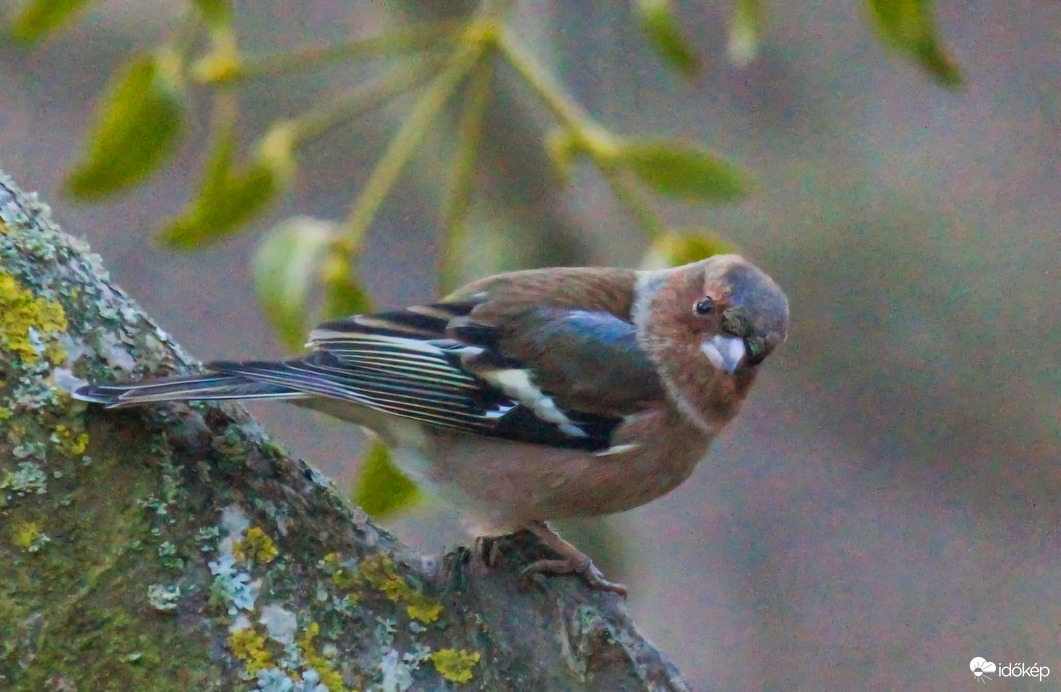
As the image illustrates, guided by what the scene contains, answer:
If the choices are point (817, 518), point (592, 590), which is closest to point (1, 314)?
point (592, 590)

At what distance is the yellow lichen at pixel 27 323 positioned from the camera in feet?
4.34

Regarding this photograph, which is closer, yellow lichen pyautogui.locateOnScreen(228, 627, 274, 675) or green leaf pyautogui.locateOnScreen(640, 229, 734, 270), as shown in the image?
yellow lichen pyautogui.locateOnScreen(228, 627, 274, 675)

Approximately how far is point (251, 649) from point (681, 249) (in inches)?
44.3

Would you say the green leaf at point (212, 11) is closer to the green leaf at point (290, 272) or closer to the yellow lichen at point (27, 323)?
the green leaf at point (290, 272)

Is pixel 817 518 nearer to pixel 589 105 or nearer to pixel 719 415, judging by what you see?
pixel 589 105

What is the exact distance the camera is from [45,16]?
1.75 m

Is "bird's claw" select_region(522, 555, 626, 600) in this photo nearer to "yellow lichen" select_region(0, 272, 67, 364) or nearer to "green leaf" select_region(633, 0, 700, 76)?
"yellow lichen" select_region(0, 272, 67, 364)

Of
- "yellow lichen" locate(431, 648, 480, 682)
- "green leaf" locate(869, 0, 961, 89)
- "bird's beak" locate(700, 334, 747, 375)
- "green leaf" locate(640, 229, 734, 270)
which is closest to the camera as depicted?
"yellow lichen" locate(431, 648, 480, 682)

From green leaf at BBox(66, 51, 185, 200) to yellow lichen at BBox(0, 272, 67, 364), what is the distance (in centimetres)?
50

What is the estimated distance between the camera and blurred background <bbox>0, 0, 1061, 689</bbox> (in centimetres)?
441

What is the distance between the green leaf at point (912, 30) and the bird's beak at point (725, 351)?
0.67 metres

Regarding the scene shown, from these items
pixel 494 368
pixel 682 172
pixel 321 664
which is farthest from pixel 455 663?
pixel 682 172

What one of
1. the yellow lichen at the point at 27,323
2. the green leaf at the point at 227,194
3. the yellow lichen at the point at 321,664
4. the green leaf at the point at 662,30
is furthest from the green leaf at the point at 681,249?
the yellow lichen at the point at 27,323

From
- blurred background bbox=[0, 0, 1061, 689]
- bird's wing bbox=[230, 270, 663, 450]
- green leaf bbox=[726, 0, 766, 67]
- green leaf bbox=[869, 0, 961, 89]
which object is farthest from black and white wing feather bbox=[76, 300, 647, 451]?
blurred background bbox=[0, 0, 1061, 689]
